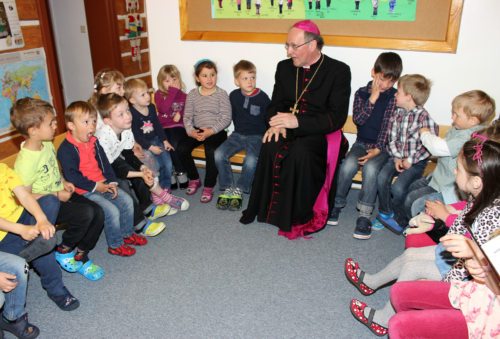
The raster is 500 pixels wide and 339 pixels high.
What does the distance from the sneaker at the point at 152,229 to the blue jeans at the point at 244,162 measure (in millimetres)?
799

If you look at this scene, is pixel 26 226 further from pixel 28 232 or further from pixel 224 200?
pixel 224 200

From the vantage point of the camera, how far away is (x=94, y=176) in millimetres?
3074

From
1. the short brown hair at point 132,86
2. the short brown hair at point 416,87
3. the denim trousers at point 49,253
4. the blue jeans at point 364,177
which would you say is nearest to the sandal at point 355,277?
the blue jeans at point 364,177

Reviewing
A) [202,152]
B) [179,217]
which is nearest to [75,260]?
[179,217]

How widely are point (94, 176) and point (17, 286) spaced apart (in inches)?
40.2

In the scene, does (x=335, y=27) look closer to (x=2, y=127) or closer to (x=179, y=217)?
(x=179, y=217)

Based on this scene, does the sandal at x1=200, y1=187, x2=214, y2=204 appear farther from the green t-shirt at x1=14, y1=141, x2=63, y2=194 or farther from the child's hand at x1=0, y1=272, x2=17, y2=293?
the child's hand at x1=0, y1=272, x2=17, y2=293

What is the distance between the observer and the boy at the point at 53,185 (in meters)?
2.56

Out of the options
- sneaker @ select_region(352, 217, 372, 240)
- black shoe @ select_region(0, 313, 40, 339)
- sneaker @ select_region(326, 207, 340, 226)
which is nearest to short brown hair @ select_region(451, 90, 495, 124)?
sneaker @ select_region(352, 217, 372, 240)

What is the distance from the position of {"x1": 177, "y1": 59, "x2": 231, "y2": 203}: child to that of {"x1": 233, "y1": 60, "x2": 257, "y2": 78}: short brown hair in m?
0.24

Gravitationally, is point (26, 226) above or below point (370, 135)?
below

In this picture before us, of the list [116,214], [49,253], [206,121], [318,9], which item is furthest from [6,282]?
[318,9]

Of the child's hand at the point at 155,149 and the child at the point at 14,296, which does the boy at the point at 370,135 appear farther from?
the child at the point at 14,296

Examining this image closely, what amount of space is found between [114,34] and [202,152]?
9.98 feet
